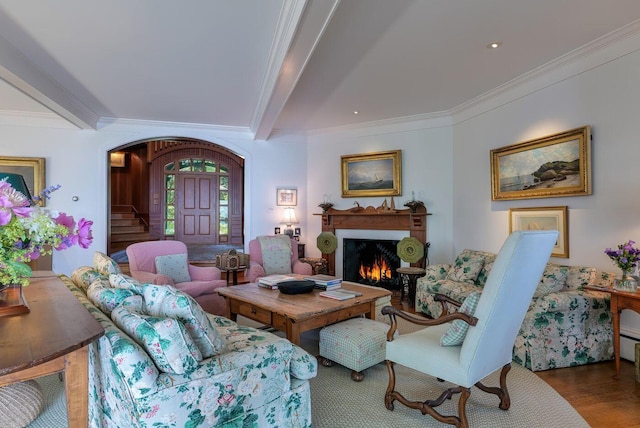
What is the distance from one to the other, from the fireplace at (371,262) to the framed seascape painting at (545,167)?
6.29 feet

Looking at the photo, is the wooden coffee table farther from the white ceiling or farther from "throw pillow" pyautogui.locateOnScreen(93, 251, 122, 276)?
the white ceiling

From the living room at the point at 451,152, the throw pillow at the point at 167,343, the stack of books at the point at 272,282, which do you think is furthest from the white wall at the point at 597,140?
the throw pillow at the point at 167,343

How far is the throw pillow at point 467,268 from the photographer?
4.07 metres

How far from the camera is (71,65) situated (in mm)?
3475

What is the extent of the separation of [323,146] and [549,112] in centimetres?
354

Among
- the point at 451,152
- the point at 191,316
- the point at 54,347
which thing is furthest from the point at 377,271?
the point at 54,347

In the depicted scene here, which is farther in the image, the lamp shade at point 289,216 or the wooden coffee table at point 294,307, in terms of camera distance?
the lamp shade at point 289,216

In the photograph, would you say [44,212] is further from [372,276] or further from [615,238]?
[372,276]

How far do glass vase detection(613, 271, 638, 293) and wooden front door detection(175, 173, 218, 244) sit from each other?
8.43 meters

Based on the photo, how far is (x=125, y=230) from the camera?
8.39 m

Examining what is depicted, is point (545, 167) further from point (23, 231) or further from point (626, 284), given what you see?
point (23, 231)

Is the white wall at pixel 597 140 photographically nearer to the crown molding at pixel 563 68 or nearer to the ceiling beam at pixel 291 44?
the crown molding at pixel 563 68

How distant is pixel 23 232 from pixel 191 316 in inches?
31.4

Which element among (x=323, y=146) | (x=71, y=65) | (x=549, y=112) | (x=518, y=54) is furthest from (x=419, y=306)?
(x=71, y=65)
